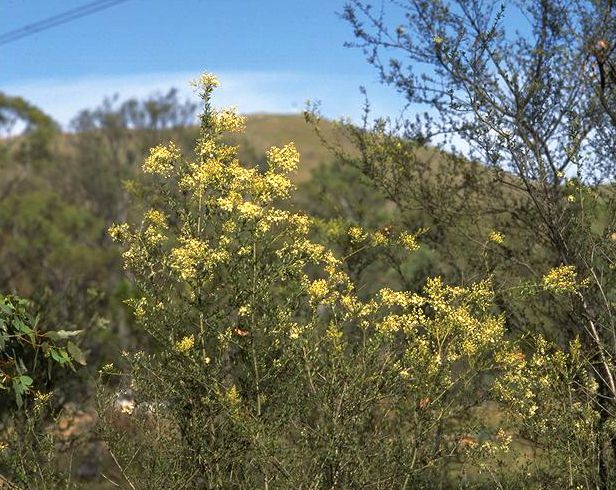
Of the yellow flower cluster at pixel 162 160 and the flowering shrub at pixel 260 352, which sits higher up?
the yellow flower cluster at pixel 162 160

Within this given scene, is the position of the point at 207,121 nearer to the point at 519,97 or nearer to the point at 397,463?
the point at 397,463

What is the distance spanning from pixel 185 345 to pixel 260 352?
514mm

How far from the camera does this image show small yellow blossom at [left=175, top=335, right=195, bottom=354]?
14.2 feet

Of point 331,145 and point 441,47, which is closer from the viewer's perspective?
point 441,47

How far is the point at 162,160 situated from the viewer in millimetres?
5000

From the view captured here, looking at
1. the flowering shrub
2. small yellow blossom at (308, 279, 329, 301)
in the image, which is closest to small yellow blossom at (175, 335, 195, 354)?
the flowering shrub

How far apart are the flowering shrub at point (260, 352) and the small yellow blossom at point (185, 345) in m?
0.06

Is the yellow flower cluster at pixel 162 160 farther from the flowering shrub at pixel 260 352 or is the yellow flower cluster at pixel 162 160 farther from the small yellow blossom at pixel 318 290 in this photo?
the small yellow blossom at pixel 318 290

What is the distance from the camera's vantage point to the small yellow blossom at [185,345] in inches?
170

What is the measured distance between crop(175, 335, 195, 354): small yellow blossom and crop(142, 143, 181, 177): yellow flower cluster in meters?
1.16

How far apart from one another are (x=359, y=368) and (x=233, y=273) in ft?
3.18

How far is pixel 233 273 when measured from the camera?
4.67 m

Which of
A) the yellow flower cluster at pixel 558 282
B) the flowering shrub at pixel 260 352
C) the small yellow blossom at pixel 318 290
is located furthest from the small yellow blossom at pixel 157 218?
the yellow flower cluster at pixel 558 282

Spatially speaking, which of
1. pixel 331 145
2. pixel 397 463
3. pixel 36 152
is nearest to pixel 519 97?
pixel 331 145
